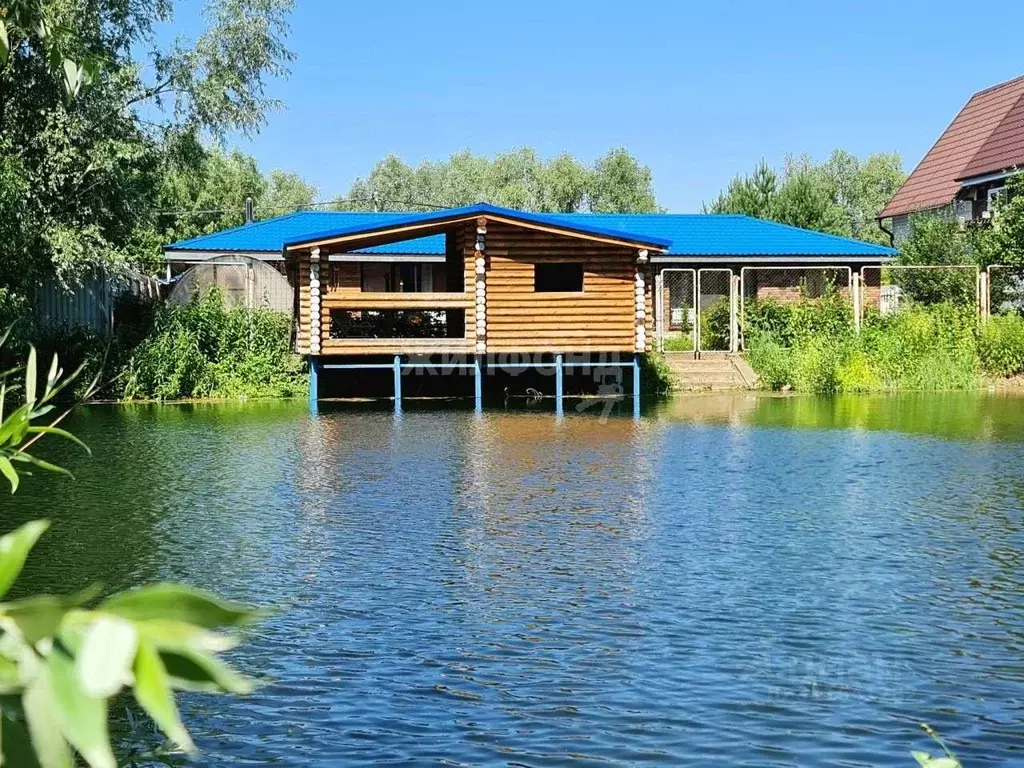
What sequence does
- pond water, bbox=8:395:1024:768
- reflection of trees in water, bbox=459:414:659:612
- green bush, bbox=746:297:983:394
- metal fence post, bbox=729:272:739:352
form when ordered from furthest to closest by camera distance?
metal fence post, bbox=729:272:739:352, green bush, bbox=746:297:983:394, reflection of trees in water, bbox=459:414:659:612, pond water, bbox=8:395:1024:768

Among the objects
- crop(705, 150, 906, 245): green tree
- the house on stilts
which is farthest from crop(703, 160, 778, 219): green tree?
the house on stilts

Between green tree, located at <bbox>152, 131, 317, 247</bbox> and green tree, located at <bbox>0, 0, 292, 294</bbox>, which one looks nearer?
green tree, located at <bbox>0, 0, 292, 294</bbox>

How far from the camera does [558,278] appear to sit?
105 feet

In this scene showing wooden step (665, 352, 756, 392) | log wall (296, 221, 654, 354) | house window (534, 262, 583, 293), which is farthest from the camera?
wooden step (665, 352, 756, 392)

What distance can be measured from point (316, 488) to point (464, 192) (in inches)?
2711

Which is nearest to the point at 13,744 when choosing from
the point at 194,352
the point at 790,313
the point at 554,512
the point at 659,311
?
the point at 554,512

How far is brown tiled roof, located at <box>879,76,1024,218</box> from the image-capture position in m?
41.4

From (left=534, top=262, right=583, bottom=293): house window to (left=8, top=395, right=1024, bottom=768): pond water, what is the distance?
35.5 feet

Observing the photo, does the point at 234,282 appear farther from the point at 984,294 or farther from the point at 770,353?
the point at 984,294

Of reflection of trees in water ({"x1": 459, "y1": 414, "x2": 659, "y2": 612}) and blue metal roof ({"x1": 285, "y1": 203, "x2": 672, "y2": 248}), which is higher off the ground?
blue metal roof ({"x1": 285, "y1": 203, "x2": 672, "y2": 248})

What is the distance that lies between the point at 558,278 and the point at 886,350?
25.7 ft

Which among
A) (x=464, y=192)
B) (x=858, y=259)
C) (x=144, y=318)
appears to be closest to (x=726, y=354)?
(x=858, y=259)

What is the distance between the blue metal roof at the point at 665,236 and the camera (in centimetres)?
3712

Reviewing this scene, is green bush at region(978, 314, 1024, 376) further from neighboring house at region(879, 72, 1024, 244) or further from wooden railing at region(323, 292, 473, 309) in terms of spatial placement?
wooden railing at region(323, 292, 473, 309)
